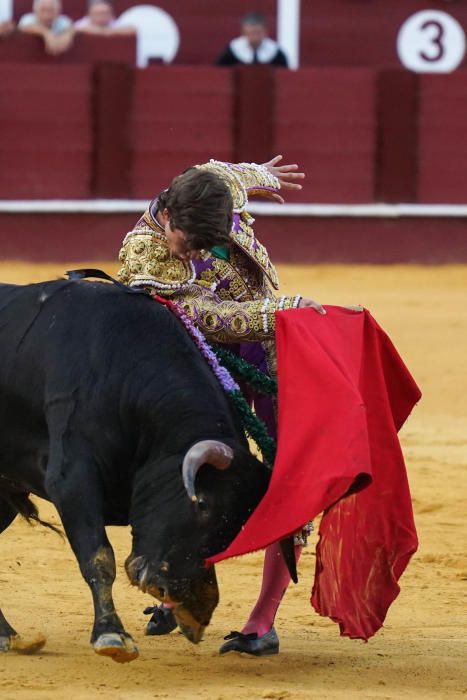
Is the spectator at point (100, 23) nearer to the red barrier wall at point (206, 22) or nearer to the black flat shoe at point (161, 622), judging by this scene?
the red barrier wall at point (206, 22)

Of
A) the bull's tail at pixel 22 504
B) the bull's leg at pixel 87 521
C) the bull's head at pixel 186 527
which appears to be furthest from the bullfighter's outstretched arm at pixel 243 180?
the bull's tail at pixel 22 504

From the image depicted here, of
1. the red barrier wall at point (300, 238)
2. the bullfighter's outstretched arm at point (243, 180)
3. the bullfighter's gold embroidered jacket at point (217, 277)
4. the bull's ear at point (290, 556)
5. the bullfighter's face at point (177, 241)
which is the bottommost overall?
the red barrier wall at point (300, 238)

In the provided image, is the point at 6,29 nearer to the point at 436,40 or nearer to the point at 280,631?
the point at 436,40

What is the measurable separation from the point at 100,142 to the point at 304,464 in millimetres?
7269

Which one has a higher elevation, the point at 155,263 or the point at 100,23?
the point at 100,23

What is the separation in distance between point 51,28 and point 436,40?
10.5 feet

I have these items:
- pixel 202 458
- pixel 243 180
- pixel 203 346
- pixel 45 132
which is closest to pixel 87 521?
pixel 202 458

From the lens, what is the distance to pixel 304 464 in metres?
3.42

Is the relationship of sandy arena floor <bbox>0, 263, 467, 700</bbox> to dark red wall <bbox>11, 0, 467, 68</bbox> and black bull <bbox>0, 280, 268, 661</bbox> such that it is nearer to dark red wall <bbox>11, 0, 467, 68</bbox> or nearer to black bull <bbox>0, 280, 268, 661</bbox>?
black bull <bbox>0, 280, 268, 661</bbox>

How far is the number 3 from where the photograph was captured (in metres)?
12.0

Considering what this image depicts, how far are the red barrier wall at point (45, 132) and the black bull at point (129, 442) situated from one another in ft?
22.7

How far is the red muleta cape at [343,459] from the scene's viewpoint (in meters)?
3.38

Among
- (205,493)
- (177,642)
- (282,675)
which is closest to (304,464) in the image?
(205,493)

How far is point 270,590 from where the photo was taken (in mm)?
3787
